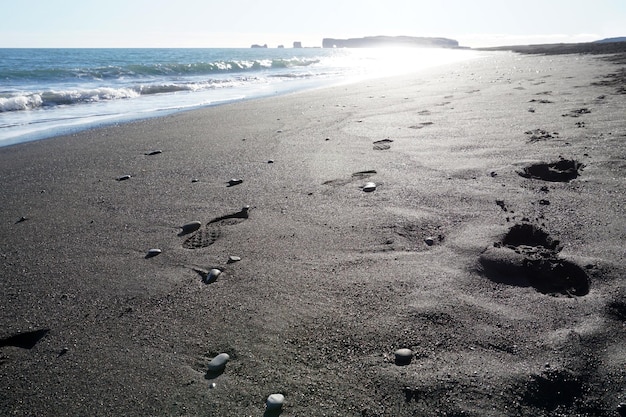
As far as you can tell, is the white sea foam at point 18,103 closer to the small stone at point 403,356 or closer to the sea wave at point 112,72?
the sea wave at point 112,72

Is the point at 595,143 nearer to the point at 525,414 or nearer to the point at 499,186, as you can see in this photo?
the point at 499,186

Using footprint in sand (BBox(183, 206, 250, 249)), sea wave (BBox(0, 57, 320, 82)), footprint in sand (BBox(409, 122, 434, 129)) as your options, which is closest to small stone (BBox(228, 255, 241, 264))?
footprint in sand (BBox(183, 206, 250, 249))

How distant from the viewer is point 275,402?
1.21m

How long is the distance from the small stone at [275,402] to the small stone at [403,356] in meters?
0.39

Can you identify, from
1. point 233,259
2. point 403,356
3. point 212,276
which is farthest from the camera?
point 233,259

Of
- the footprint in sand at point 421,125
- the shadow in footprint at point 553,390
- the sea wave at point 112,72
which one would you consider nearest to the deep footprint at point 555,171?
the footprint in sand at point 421,125

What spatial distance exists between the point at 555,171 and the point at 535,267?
1.33 metres

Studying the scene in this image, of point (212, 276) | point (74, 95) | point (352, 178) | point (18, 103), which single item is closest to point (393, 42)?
point (74, 95)

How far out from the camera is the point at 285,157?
3.84 meters

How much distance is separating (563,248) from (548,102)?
4128 millimetres

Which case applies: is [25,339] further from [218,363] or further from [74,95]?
[74,95]

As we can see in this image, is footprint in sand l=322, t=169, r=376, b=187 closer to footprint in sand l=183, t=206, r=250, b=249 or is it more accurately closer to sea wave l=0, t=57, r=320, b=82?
footprint in sand l=183, t=206, r=250, b=249

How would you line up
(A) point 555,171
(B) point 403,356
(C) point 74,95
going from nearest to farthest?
1. (B) point 403,356
2. (A) point 555,171
3. (C) point 74,95

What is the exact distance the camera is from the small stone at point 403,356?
1.34 meters
